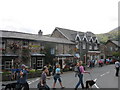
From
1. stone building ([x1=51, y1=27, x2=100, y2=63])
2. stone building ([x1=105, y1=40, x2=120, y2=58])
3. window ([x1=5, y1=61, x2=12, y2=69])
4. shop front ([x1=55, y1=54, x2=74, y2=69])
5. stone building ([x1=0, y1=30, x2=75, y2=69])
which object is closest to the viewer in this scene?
window ([x1=5, y1=61, x2=12, y2=69])

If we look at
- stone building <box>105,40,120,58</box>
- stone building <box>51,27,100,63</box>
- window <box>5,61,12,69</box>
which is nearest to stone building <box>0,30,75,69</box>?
window <box>5,61,12,69</box>

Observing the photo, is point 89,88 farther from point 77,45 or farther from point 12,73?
point 77,45

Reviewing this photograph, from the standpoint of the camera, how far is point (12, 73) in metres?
19.3

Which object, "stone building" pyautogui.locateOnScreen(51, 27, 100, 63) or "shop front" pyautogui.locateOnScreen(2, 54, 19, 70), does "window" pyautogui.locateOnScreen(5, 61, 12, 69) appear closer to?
"shop front" pyautogui.locateOnScreen(2, 54, 19, 70)

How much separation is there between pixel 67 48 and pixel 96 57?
629 inches

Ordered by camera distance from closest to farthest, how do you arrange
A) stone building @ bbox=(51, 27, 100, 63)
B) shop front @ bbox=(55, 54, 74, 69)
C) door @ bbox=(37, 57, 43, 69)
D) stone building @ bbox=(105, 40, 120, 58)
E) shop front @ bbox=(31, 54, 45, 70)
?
Result: shop front @ bbox=(31, 54, 45, 70) < door @ bbox=(37, 57, 43, 69) < shop front @ bbox=(55, 54, 74, 69) < stone building @ bbox=(51, 27, 100, 63) < stone building @ bbox=(105, 40, 120, 58)

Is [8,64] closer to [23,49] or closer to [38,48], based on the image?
[23,49]

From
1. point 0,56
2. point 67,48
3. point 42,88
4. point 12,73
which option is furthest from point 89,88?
point 67,48

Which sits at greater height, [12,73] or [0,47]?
[0,47]

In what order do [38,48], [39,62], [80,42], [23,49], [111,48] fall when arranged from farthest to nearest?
[111,48] < [80,42] < [38,48] < [39,62] < [23,49]

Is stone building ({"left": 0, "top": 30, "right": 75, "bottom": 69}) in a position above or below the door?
above

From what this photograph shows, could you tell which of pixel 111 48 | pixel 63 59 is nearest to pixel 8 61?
pixel 63 59

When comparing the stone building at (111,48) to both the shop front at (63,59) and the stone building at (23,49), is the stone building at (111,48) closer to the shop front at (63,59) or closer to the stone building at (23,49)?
the shop front at (63,59)

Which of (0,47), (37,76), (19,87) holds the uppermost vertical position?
(0,47)
